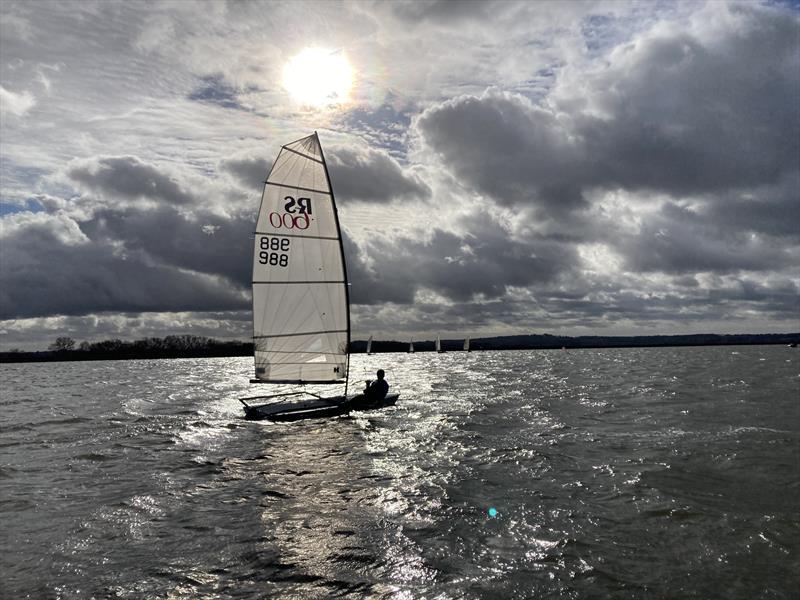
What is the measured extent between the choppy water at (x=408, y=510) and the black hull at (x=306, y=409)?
643 mm

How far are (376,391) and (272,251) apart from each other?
824 cm

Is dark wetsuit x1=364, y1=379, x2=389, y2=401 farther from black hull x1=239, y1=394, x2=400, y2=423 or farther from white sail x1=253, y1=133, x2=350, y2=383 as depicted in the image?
white sail x1=253, y1=133, x2=350, y2=383

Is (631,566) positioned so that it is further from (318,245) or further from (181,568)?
(318,245)

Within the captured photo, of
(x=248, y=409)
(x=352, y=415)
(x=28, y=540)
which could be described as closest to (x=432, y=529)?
(x=28, y=540)

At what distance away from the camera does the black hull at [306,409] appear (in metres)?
23.9

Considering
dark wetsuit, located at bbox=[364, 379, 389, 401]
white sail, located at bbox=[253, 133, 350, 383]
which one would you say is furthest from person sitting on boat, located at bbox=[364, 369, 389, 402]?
white sail, located at bbox=[253, 133, 350, 383]

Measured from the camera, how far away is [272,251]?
24.8 metres

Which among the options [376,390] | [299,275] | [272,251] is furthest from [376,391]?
[272,251]

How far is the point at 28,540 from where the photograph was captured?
35.3 feet

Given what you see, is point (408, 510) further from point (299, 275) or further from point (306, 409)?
point (299, 275)

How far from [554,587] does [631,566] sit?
5.26 ft

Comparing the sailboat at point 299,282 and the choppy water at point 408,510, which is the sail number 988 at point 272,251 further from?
the choppy water at point 408,510

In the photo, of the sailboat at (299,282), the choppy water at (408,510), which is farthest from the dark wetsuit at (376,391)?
the choppy water at (408,510)

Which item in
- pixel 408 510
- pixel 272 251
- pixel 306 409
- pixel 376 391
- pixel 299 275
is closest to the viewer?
pixel 408 510
